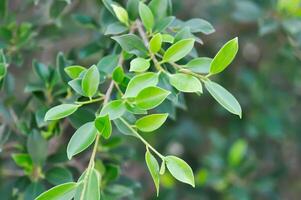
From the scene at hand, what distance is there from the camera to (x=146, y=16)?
0.96 metres

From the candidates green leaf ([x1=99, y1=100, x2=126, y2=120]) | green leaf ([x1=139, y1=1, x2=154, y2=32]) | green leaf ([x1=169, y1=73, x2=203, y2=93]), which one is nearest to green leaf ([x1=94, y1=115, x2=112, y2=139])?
green leaf ([x1=99, y1=100, x2=126, y2=120])

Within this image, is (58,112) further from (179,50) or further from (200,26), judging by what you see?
(200,26)

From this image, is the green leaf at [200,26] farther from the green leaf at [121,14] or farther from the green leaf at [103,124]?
the green leaf at [103,124]

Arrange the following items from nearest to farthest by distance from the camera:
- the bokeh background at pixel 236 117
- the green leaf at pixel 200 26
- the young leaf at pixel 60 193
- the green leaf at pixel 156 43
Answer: the young leaf at pixel 60 193 → the green leaf at pixel 156 43 → the green leaf at pixel 200 26 → the bokeh background at pixel 236 117

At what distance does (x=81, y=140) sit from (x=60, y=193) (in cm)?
8

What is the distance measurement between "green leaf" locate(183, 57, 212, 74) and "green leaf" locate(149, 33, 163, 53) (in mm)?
54

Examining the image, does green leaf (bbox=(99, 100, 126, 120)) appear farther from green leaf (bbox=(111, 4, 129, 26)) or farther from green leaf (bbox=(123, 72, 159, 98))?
green leaf (bbox=(111, 4, 129, 26))

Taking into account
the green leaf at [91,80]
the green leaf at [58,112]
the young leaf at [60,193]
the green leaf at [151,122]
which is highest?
the green leaf at [91,80]

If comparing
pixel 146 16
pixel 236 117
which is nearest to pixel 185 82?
pixel 146 16

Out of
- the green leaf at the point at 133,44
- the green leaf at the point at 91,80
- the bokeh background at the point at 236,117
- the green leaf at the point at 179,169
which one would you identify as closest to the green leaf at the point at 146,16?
the green leaf at the point at 133,44

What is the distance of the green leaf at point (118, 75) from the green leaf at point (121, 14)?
5.1 inches

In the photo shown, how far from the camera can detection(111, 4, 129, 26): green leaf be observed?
0.99m

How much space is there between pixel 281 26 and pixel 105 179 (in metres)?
0.58

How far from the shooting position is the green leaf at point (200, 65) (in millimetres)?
909
